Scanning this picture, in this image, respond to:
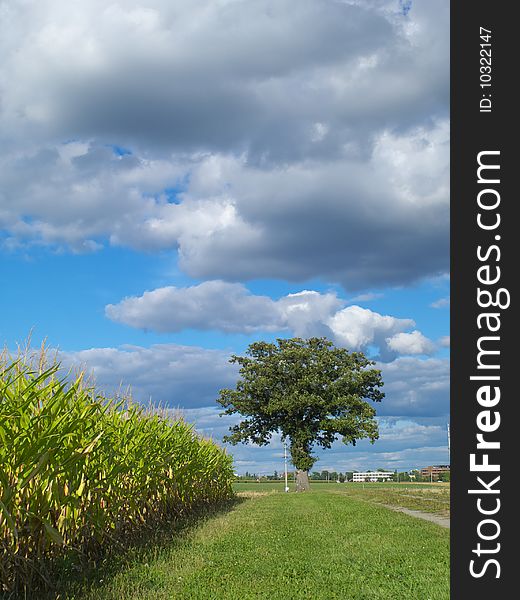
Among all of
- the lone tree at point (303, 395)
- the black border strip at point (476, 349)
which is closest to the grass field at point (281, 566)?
the black border strip at point (476, 349)

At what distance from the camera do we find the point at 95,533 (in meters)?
9.31

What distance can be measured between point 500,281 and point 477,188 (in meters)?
0.76

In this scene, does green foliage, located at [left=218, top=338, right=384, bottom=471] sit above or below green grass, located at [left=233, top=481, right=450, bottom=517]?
above

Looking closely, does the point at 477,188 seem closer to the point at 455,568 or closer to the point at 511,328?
the point at 511,328

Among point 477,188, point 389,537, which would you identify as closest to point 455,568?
point 477,188

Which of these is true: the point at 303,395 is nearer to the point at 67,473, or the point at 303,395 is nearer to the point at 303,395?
the point at 303,395

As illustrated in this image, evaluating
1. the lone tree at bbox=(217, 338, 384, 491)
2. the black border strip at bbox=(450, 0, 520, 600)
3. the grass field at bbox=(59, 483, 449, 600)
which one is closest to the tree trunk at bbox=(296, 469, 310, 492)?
the lone tree at bbox=(217, 338, 384, 491)

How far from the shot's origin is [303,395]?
46781mm

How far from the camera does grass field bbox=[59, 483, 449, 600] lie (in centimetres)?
768

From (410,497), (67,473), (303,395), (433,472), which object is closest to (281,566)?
(67,473)

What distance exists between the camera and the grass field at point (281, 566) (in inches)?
302

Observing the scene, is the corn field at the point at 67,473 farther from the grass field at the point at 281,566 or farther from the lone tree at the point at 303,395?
the lone tree at the point at 303,395

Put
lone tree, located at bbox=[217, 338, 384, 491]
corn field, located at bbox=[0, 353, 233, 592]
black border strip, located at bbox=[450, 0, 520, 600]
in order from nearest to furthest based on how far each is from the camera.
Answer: black border strip, located at bbox=[450, 0, 520, 600] → corn field, located at bbox=[0, 353, 233, 592] → lone tree, located at bbox=[217, 338, 384, 491]

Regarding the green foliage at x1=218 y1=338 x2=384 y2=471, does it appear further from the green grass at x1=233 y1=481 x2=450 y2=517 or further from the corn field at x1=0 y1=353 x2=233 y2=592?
the corn field at x1=0 y1=353 x2=233 y2=592
